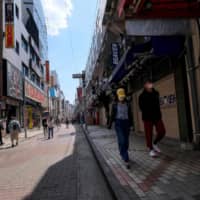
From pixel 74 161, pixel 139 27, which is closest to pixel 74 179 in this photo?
pixel 74 161

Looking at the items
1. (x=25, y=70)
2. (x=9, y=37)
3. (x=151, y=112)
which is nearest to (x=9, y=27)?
(x=9, y=37)

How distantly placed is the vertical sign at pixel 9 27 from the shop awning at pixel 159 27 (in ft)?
76.6

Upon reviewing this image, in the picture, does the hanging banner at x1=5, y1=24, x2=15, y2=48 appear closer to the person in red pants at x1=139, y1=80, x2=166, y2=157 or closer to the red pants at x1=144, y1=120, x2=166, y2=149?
the person in red pants at x1=139, y1=80, x2=166, y2=157

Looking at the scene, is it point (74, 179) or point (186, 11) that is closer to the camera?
point (186, 11)

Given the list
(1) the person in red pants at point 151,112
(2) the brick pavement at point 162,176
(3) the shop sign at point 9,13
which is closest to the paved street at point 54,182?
(2) the brick pavement at point 162,176

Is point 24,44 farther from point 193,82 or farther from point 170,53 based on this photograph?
point 193,82

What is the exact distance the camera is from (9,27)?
28672 millimetres

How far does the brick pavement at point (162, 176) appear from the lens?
452cm

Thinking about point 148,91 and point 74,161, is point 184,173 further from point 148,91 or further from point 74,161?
point 74,161

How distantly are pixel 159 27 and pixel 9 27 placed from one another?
24920mm

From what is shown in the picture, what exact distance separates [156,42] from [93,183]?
4397 millimetres

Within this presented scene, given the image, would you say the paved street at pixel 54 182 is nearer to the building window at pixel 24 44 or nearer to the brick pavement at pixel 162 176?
the brick pavement at pixel 162 176

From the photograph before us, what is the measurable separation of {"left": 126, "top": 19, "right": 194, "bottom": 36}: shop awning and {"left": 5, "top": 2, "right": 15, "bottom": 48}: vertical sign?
920 inches

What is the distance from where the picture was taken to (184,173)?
569cm
